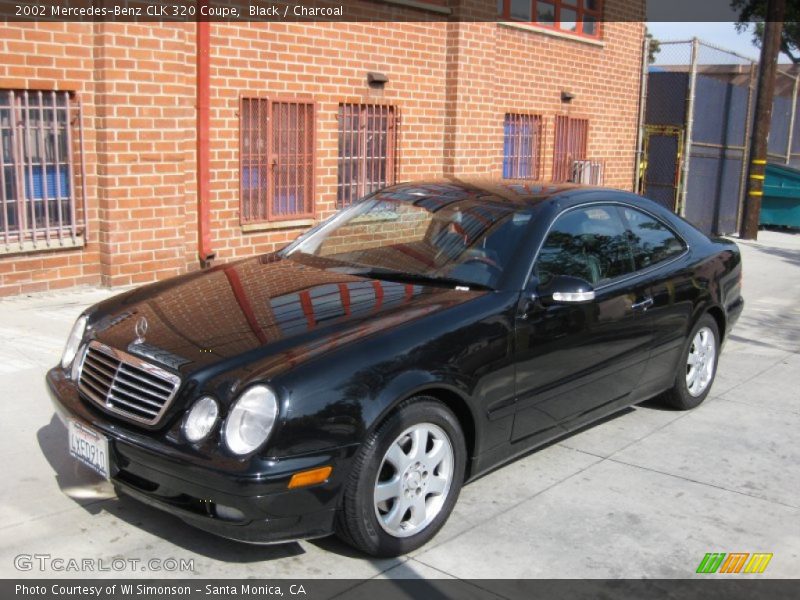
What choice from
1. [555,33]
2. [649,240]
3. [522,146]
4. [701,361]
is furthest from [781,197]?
[649,240]

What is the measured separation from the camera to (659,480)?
16.6ft

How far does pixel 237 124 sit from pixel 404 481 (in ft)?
21.8

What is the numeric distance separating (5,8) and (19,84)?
24.2 inches

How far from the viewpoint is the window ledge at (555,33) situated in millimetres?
13867

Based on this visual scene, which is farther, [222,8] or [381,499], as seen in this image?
[222,8]

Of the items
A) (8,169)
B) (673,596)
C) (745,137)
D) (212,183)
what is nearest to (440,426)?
(673,596)

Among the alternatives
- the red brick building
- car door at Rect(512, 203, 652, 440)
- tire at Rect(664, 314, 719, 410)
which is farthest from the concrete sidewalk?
the red brick building

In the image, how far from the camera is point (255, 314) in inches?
170

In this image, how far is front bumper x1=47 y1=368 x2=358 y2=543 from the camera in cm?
354

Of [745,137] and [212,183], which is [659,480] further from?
[745,137]

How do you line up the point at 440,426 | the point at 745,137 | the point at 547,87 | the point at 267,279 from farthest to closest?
the point at 745,137, the point at 547,87, the point at 267,279, the point at 440,426

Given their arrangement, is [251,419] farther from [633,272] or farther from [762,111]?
[762,111]

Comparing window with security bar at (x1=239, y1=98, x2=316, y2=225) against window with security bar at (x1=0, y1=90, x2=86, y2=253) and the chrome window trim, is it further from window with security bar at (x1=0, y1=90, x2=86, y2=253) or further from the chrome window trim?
the chrome window trim

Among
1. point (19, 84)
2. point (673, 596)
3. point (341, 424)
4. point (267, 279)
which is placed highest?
point (19, 84)
